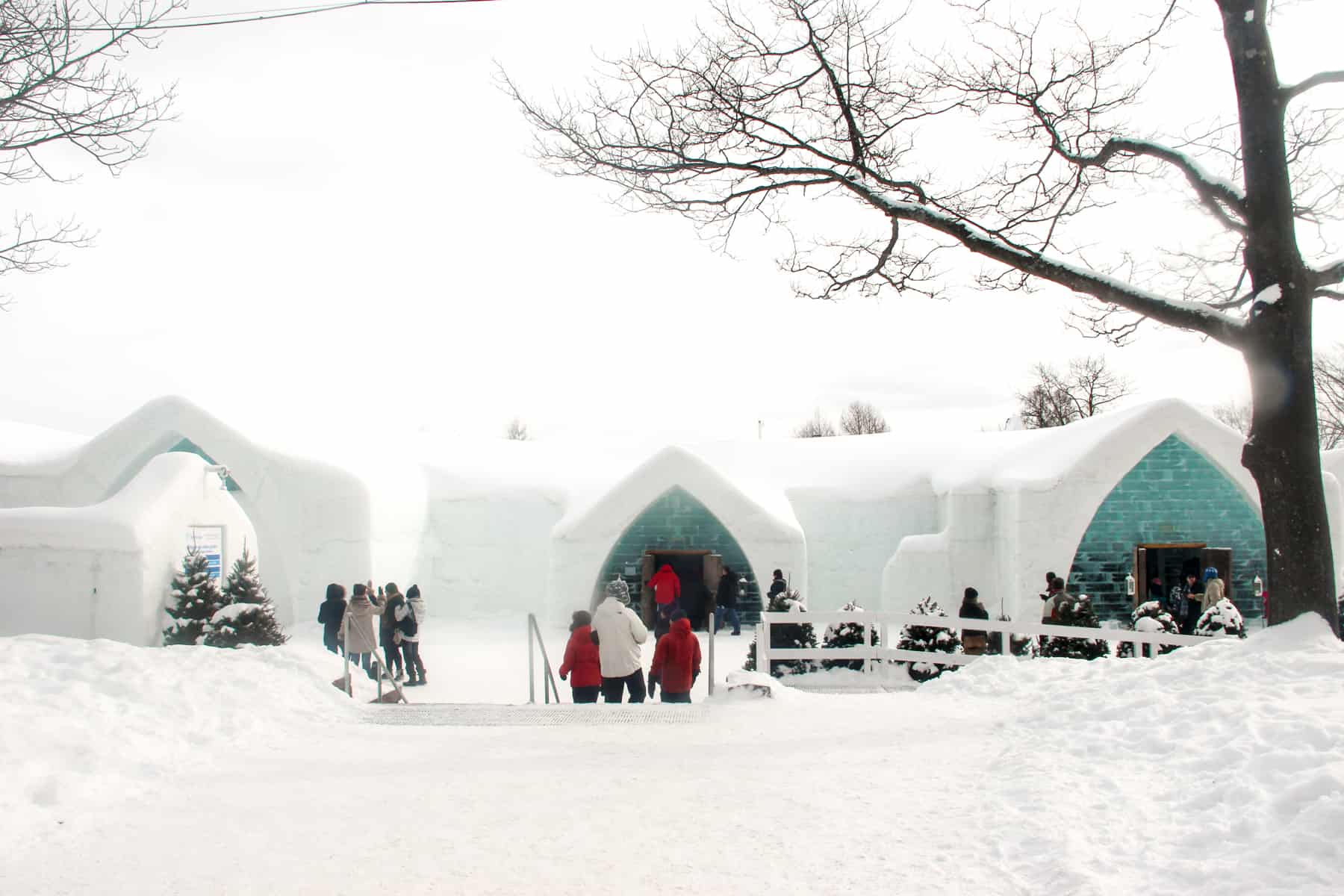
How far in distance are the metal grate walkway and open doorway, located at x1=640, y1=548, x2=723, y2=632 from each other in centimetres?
1078

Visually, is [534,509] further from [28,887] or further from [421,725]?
[28,887]

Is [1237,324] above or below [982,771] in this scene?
above

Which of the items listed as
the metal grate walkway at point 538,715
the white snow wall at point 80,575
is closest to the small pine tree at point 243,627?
the white snow wall at point 80,575

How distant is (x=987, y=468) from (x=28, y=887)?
18.0 m

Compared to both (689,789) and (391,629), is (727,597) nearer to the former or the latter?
(391,629)

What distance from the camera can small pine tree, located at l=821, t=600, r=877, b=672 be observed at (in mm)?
12554

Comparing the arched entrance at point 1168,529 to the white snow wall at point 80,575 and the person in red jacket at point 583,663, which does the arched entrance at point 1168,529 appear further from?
the white snow wall at point 80,575

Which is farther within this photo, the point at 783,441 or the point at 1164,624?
the point at 783,441

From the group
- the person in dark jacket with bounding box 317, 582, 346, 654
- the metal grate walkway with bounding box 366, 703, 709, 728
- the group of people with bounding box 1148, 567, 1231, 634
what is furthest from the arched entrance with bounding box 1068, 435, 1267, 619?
the metal grate walkway with bounding box 366, 703, 709, 728

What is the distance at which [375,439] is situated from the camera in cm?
2367

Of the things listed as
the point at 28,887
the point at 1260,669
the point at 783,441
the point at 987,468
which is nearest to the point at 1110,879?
the point at 1260,669

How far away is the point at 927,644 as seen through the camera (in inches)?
491

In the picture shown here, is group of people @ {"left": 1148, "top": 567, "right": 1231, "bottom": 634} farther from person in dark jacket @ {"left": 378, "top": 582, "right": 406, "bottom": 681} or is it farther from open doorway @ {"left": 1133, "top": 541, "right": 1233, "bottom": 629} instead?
person in dark jacket @ {"left": 378, "top": 582, "right": 406, "bottom": 681}

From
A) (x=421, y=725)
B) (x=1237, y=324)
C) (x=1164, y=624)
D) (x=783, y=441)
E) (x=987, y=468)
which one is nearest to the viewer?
(x=421, y=725)
